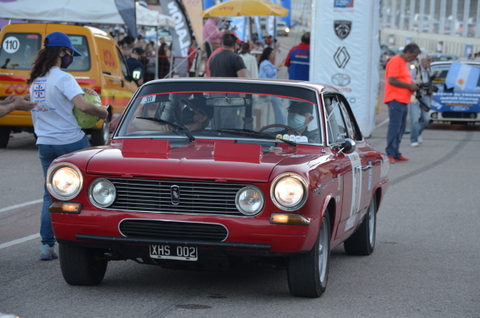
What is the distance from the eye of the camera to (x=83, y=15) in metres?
17.1

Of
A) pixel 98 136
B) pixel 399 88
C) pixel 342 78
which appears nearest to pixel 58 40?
pixel 98 136

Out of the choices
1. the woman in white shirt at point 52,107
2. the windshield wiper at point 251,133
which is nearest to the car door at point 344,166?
the windshield wiper at point 251,133

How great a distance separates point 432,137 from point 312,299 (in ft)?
50.7

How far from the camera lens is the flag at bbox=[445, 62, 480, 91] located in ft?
74.7

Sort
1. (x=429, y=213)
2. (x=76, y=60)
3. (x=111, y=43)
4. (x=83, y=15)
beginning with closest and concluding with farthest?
(x=429, y=213) < (x=76, y=60) < (x=111, y=43) < (x=83, y=15)

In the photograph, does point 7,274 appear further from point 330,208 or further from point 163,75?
point 163,75

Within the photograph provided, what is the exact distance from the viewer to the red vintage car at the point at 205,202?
17.1 ft

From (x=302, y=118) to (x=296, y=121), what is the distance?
6cm

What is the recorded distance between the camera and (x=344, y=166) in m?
6.23

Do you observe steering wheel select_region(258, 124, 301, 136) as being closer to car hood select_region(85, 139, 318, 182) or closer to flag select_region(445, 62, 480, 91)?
car hood select_region(85, 139, 318, 182)

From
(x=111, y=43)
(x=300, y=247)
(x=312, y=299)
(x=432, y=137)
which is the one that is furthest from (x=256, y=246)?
(x=432, y=137)

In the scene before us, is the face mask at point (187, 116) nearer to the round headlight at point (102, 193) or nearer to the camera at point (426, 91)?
the round headlight at point (102, 193)

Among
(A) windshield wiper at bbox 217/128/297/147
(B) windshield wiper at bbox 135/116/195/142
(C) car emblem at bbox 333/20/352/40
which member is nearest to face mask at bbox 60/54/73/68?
(B) windshield wiper at bbox 135/116/195/142

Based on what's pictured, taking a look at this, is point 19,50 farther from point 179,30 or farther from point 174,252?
point 179,30
